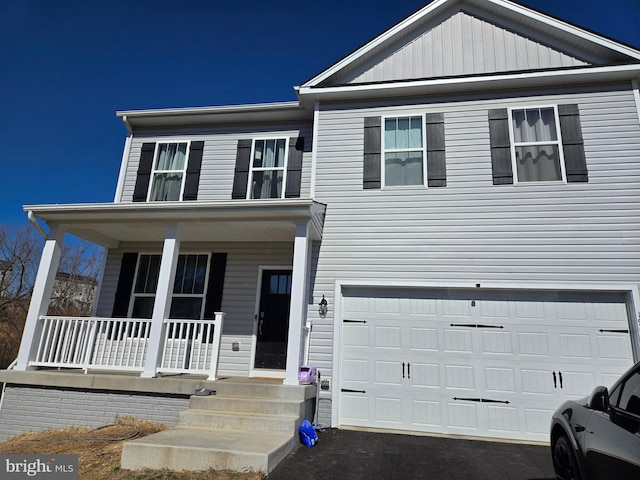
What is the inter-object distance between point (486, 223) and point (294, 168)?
13.2 feet

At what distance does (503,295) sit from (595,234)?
72.8 inches

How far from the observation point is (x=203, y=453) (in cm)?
375

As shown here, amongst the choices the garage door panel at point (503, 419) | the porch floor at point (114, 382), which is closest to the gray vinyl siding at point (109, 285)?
the porch floor at point (114, 382)

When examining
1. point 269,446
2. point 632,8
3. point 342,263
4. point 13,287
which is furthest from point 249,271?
point 13,287

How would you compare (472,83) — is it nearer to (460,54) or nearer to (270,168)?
(460,54)

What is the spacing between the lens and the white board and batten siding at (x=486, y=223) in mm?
6059

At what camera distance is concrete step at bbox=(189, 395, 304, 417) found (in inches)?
193

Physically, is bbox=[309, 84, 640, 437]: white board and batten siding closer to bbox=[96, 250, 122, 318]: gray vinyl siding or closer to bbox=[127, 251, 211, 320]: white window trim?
bbox=[127, 251, 211, 320]: white window trim

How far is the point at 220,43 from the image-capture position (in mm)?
8711

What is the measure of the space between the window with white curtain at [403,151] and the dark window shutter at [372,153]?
124mm

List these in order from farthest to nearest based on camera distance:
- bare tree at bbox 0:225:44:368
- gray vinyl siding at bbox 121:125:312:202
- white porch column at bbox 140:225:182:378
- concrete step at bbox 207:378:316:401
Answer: bare tree at bbox 0:225:44:368, gray vinyl siding at bbox 121:125:312:202, white porch column at bbox 140:225:182:378, concrete step at bbox 207:378:316:401

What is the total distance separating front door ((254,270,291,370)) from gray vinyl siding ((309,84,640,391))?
909 mm

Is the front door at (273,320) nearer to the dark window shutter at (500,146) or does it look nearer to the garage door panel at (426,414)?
the garage door panel at (426,414)

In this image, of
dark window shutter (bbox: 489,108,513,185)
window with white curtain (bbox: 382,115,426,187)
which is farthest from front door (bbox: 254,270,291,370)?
dark window shutter (bbox: 489,108,513,185)
